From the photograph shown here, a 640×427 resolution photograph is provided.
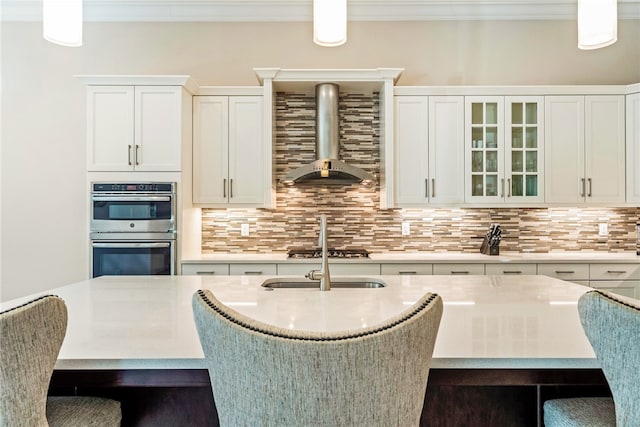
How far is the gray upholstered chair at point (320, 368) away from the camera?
71 cm

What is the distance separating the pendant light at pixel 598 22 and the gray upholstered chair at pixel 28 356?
1796 millimetres

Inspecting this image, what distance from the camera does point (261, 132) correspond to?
3553 mm

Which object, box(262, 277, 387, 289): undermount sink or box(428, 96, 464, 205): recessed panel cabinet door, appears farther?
box(428, 96, 464, 205): recessed panel cabinet door

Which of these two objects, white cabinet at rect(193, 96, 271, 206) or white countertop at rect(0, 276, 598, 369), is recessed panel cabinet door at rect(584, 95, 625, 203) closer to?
white countertop at rect(0, 276, 598, 369)

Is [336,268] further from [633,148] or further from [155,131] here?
[633,148]

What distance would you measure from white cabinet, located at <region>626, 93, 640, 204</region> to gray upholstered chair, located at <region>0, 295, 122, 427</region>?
13.4ft

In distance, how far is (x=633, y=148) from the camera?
11.5 feet

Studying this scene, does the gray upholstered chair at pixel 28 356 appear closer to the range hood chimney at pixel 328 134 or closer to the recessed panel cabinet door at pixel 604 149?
the range hood chimney at pixel 328 134

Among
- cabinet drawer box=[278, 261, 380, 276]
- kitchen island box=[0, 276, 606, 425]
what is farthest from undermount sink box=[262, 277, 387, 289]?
cabinet drawer box=[278, 261, 380, 276]

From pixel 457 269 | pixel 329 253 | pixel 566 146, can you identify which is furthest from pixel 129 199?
pixel 566 146

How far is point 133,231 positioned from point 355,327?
2.55 meters

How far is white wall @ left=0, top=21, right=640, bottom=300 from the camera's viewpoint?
387 cm

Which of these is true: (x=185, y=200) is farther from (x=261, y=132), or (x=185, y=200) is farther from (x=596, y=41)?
(x=596, y=41)

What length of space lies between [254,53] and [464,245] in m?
2.59
